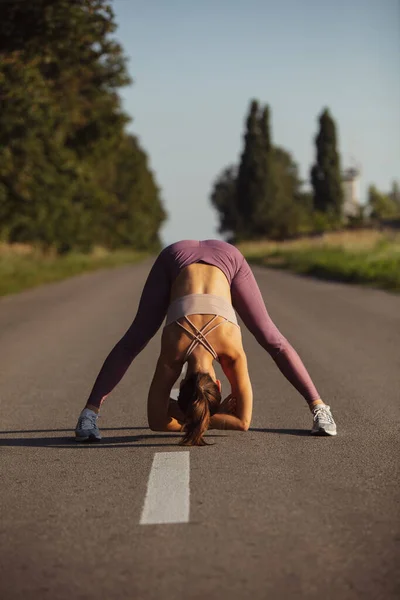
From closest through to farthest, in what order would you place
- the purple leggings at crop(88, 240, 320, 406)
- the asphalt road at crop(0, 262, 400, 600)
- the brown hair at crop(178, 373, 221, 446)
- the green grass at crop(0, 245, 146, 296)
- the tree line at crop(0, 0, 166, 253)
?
the asphalt road at crop(0, 262, 400, 600) → the brown hair at crop(178, 373, 221, 446) → the purple leggings at crop(88, 240, 320, 406) → the tree line at crop(0, 0, 166, 253) → the green grass at crop(0, 245, 146, 296)

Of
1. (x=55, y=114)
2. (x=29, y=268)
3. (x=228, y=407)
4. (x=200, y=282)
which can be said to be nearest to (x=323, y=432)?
(x=228, y=407)

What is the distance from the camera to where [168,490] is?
570 cm

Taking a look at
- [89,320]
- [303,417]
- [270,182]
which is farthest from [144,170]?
[303,417]

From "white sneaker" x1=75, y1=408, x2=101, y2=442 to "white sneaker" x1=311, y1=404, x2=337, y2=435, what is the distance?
4.79 ft

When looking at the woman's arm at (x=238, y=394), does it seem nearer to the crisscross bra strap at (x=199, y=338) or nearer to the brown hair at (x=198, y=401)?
the crisscross bra strap at (x=199, y=338)

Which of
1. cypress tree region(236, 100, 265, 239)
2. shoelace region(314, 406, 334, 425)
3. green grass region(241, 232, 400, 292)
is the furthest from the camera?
cypress tree region(236, 100, 265, 239)

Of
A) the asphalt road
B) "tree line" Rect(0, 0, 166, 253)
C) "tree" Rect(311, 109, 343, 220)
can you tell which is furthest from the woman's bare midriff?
"tree" Rect(311, 109, 343, 220)

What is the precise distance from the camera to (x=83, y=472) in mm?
6273

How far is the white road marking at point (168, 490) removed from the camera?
5156 millimetres

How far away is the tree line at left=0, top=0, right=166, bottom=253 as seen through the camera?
84.3 ft

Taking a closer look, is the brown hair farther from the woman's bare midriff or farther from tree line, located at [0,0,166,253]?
tree line, located at [0,0,166,253]

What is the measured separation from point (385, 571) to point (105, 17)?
24.6 metres

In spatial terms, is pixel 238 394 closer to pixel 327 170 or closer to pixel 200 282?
pixel 200 282

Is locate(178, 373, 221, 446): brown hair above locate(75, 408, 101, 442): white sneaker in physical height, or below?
above
